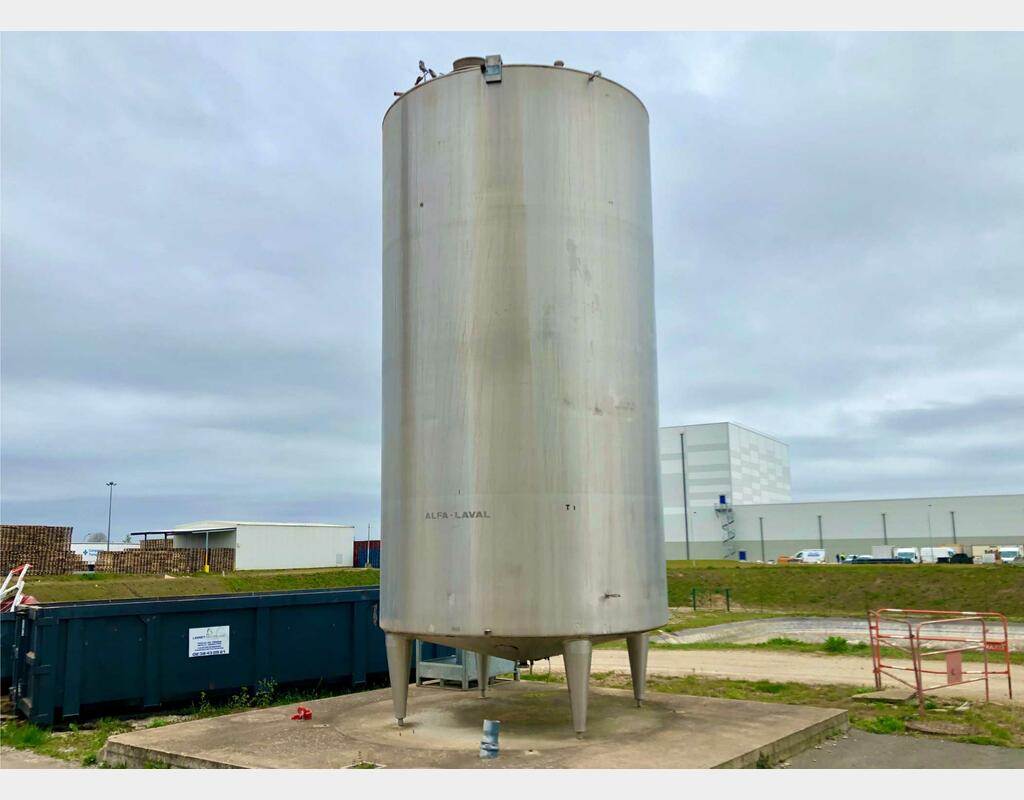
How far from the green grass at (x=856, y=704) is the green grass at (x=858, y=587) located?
68.5 ft

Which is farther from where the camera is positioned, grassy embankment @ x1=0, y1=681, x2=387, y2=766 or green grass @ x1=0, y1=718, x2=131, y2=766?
grassy embankment @ x1=0, y1=681, x2=387, y2=766

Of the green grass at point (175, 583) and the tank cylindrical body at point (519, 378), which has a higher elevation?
the tank cylindrical body at point (519, 378)

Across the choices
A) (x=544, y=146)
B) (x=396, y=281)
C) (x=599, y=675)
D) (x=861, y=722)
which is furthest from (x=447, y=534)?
(x=599, y=675)

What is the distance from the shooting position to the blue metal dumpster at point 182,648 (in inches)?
453

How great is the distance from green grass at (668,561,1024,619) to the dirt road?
15.7m

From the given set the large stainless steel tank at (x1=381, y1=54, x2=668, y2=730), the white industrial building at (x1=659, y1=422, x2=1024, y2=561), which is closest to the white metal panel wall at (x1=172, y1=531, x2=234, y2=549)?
the white industrial building at (x1=659, y1=422, x2=1024, y2=561)

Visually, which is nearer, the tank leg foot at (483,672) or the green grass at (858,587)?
the tank leg foot at (483,672)

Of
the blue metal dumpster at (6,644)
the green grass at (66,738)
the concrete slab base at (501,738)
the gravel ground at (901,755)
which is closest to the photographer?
the concrete slab base at (501,738)

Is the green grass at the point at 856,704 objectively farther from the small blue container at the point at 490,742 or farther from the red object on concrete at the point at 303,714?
the red object on concrete at the point at 303,714

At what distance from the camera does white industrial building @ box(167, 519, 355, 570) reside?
48.4 metres

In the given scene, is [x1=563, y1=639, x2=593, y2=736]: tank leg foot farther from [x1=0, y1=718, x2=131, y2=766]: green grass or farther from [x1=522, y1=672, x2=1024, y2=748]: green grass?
[x1=0, y1=718, x2=131, y2=766]: green grass

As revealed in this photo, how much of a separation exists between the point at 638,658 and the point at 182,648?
6.71 metres

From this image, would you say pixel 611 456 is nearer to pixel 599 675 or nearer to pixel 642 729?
pixel 642 729

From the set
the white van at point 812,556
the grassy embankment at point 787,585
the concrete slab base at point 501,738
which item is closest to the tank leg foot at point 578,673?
the concrete slab base at point 501,738
